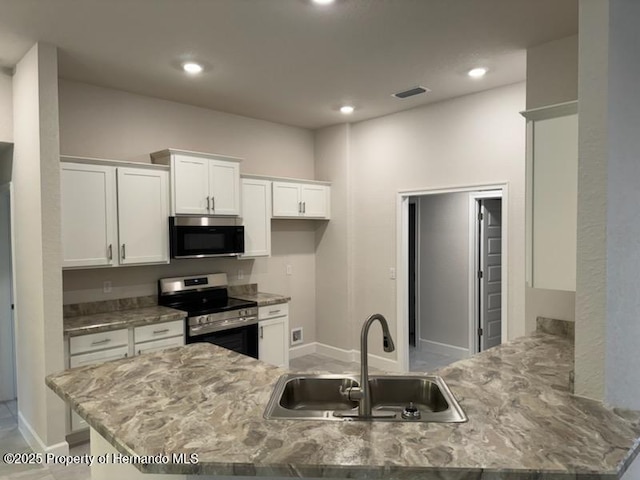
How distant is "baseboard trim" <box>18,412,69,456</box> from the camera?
119 inches

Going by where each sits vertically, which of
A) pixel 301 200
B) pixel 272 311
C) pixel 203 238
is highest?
pixel 301 200

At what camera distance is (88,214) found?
3.38 metres

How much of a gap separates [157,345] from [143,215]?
1122 mm

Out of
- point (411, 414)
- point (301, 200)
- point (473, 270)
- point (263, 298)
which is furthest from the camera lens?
point (473, 270)

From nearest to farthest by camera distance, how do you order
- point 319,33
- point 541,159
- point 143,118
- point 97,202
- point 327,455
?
point 327,455 → point 541,159 → point 319,33 → point 97,202 → point 143,118

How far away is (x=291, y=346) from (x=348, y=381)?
3.64 metres

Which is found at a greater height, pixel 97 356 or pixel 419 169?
pixel 419 169

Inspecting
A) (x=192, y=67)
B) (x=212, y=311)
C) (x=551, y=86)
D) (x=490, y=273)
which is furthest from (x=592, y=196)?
(x=490, y=273)

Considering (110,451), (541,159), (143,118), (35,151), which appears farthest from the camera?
(143,118)

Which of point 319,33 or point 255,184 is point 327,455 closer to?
point 319,33

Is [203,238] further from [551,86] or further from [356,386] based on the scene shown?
[551,86]

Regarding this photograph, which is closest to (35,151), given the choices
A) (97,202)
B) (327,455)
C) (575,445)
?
(97,202)

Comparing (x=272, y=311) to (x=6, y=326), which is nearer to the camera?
(x=6, y=326)

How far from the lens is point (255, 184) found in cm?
466
